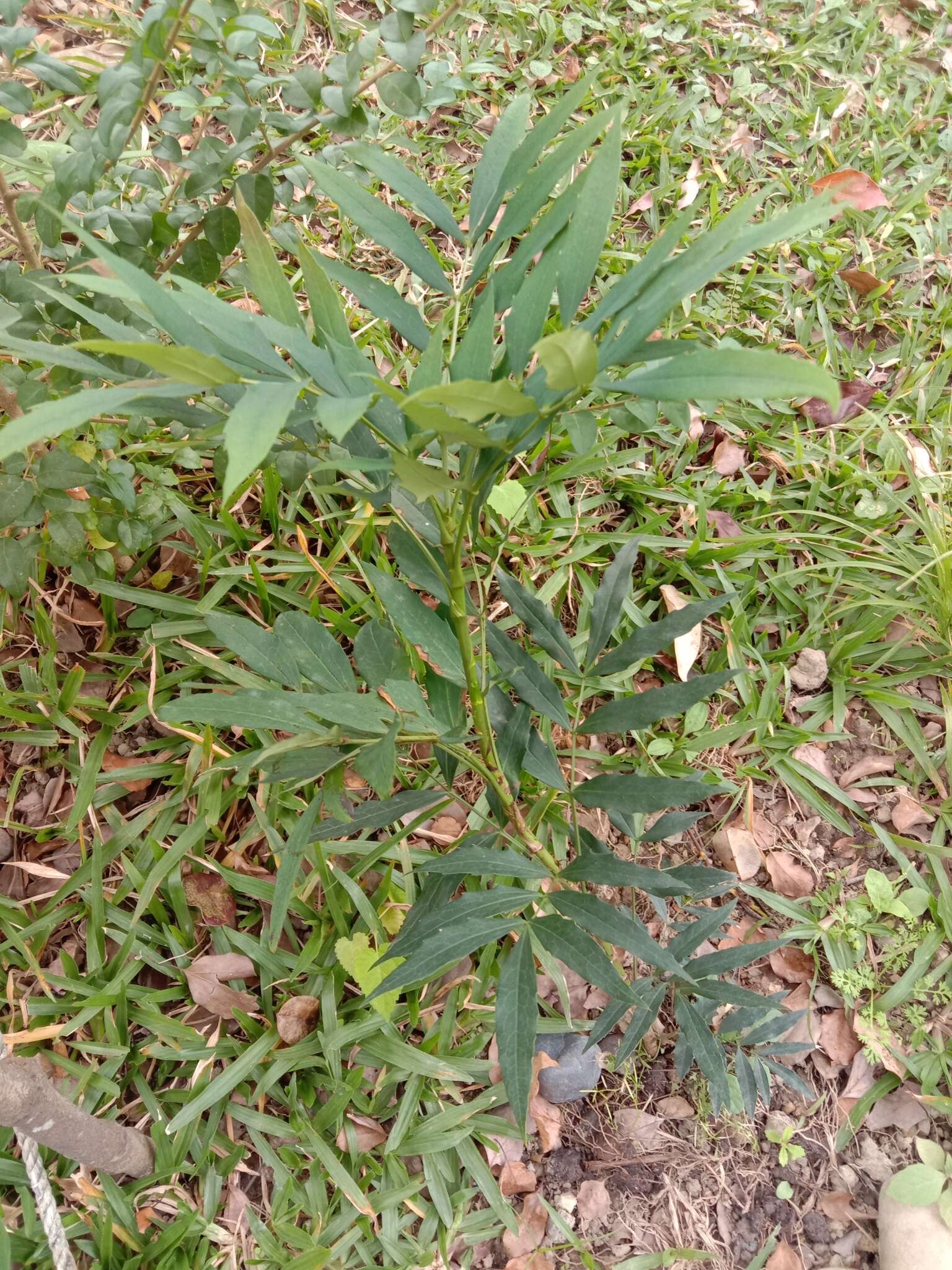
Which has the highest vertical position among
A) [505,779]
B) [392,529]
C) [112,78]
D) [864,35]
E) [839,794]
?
[864,35]

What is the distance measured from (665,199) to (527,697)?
167 cm

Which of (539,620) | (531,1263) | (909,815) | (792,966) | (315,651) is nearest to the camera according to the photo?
(315,651)

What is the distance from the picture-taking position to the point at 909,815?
171cm

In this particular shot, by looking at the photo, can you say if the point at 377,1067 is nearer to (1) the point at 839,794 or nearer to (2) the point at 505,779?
(2) the point at 505,779

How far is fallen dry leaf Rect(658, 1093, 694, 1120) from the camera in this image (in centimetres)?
147

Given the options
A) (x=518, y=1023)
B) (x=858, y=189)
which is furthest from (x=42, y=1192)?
(x=858, y=189)

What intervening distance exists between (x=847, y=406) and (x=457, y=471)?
1.46 m

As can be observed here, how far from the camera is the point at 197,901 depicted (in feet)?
5.03

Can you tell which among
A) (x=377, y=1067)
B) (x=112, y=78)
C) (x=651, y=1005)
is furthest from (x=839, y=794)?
(x=112, y=78)

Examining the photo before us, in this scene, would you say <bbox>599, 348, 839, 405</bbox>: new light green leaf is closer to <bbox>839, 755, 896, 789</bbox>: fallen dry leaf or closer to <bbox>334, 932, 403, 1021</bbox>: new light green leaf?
<bbox>334, 932, 403, 1021</bbox>: new light green leaf

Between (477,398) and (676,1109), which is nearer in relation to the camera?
(477,398)

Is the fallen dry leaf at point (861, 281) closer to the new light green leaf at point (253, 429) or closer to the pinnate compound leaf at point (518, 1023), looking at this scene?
the pinnate compound leaf at point (518, 1023)

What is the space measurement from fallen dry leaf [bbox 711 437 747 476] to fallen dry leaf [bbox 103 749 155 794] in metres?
1.38

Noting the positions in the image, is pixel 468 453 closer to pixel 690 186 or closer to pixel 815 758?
pixel 815 758
